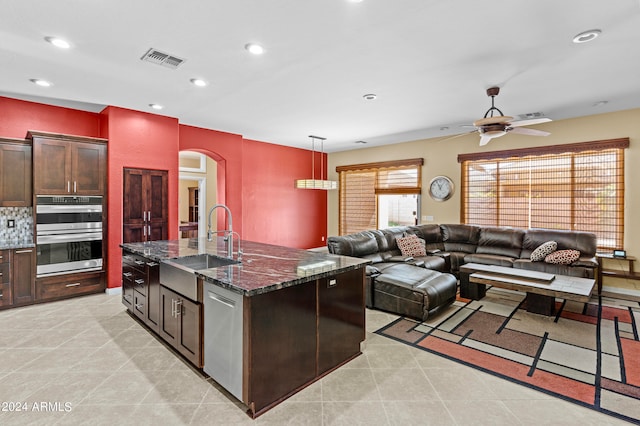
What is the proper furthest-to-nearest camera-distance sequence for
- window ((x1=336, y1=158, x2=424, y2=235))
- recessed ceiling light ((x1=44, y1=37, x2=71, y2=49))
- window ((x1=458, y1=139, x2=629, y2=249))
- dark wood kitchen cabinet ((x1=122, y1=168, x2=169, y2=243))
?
window ((x1=336, y1=158, x2=424, y2=235)), window ((x1=458, y1=139, x2=629, y2=249)), dark wood kitchen cabinet ((x1=122, y1=168, x2=169, y2=243)), recessed ceiling light ((x1=44, y1=37, x2=71, y2=49))

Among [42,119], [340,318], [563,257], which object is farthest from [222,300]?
[563,257]

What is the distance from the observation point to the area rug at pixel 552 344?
239cm

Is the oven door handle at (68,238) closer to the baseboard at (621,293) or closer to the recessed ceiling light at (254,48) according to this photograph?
the recessed ceiling light at (254,48)

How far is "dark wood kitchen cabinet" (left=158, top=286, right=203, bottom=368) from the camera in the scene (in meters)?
2.44

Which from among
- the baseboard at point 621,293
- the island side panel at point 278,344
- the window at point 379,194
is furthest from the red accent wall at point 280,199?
the baseboard at point 621,293

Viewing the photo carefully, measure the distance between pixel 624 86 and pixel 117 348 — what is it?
632 cm

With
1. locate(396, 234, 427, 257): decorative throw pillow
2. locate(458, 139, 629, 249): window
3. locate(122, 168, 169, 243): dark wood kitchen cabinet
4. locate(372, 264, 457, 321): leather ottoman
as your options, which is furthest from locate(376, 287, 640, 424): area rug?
locate(122, 168, 169, 243): dark wood kitchen cabinet

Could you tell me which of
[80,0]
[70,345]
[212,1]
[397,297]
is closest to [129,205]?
[70,345]

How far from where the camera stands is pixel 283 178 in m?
8.05

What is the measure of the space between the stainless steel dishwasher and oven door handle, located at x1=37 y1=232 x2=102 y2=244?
3172mm

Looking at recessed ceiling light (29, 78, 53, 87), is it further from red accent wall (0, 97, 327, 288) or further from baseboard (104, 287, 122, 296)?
baseboard (104, 287, 122, 296)

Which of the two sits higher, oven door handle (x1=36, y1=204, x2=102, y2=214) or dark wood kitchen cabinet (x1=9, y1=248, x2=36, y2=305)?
oven door handle (x1=36, y1=204, x2=102, y2=214)

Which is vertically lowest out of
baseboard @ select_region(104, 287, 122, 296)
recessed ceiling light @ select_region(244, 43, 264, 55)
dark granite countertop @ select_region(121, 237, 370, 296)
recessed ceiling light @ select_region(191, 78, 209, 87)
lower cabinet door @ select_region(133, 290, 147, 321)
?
baseboard @ select_region(104, 287, 122, 296)

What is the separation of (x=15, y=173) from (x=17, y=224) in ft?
2.48
